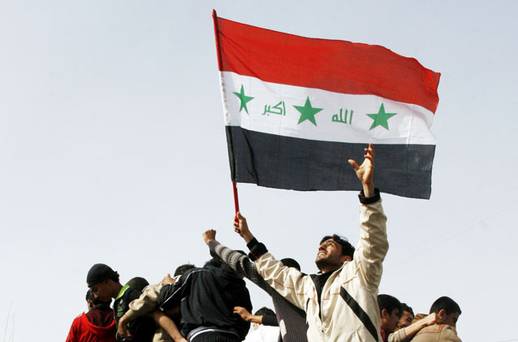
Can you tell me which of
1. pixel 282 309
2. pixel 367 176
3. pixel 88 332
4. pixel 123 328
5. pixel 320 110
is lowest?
pixel 88 332

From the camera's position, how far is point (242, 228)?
24.7 ft

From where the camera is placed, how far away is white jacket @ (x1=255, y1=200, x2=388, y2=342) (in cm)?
609

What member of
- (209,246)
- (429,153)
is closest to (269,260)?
(209,246)

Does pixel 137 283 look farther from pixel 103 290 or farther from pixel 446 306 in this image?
pixel 446 306

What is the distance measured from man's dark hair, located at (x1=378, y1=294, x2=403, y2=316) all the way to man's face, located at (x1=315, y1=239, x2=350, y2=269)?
2.45 metres

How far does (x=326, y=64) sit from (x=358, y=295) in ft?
12.6

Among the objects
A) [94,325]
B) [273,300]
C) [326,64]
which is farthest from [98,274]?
[326,64]

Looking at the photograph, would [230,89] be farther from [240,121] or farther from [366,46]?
[366,46]

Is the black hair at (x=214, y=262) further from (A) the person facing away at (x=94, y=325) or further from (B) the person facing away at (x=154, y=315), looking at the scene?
(A) the person facing away at (x=94, y=325)

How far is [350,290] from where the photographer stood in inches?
246

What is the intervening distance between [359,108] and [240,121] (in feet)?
4.56

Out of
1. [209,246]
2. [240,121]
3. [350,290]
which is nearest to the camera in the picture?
[350,290]

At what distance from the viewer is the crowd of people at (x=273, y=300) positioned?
6160mm

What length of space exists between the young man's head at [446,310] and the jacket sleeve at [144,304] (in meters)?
2.98
